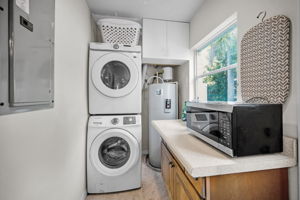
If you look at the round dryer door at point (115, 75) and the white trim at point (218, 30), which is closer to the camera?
the white trim at point (218, 30)

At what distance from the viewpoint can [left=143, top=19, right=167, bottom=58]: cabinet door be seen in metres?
2.14

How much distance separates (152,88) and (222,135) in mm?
1616

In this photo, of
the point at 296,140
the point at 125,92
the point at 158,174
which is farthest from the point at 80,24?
the point at 158,174

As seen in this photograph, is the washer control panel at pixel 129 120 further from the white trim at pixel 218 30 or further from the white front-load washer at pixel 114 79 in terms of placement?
the white trim at pixel 218 30

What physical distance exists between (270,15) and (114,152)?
79.4 inches

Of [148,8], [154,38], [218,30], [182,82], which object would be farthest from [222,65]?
[148,8]

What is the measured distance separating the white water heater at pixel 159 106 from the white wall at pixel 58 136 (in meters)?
1.07

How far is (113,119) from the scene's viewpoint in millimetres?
1739

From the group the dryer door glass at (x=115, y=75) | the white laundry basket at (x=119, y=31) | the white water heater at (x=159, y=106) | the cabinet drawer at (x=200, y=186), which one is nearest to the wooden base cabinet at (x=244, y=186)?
the cabinet drawer at (x=200, y=186)

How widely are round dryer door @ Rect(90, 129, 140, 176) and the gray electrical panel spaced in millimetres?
933

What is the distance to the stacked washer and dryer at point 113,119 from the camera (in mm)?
1675

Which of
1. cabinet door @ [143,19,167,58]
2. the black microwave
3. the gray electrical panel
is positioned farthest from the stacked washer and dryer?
the black microwave

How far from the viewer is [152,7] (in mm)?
1870

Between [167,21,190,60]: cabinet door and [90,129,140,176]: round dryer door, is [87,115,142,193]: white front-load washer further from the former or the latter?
[167,21,190,60]: cabinet door
